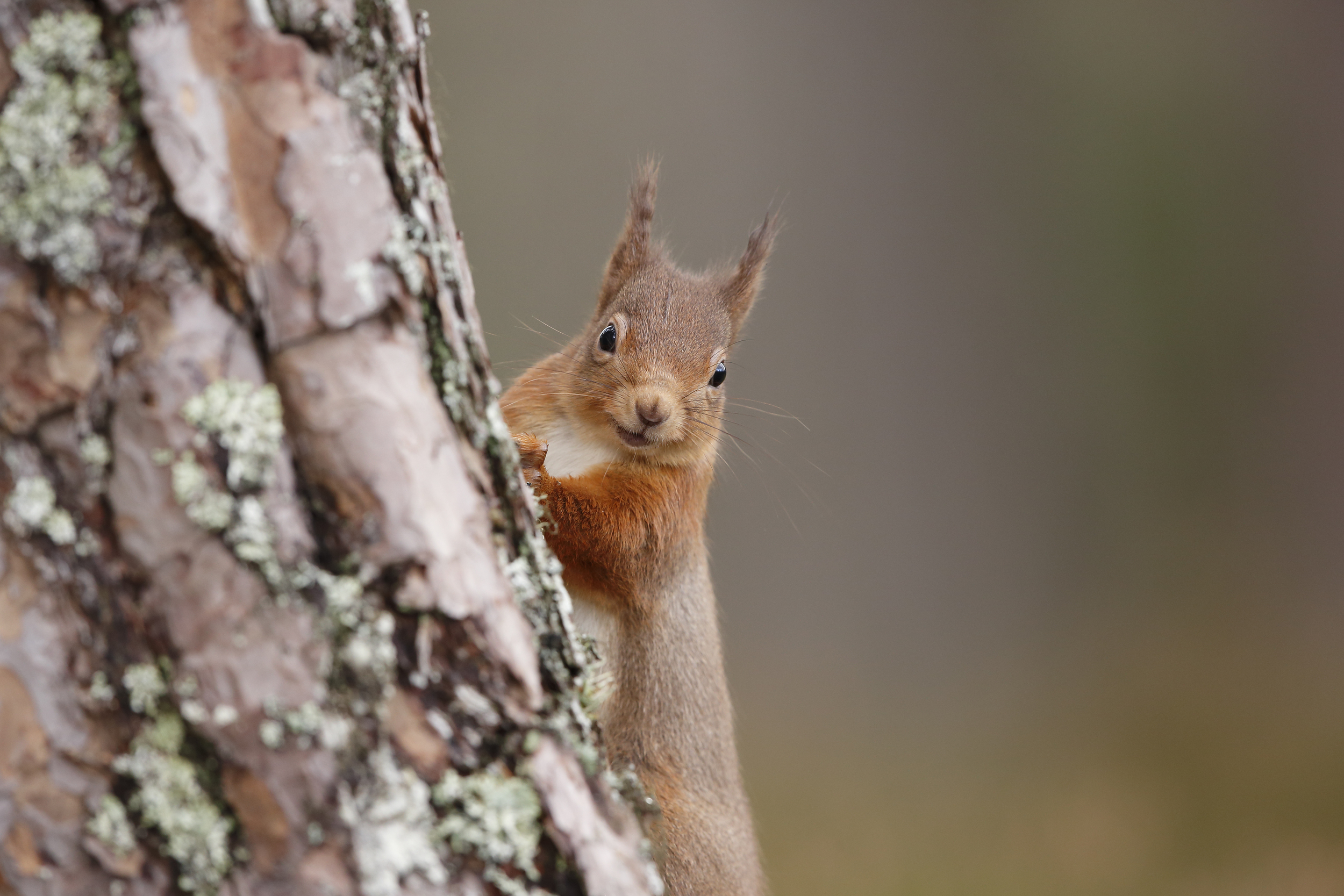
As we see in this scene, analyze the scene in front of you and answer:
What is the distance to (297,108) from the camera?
2.09 feet

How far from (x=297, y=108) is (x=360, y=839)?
18.4 inches

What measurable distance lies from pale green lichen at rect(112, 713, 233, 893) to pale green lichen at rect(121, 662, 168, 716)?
0.02 meters

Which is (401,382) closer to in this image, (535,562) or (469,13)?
(535,562)

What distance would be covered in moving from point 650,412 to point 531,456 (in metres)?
0.34

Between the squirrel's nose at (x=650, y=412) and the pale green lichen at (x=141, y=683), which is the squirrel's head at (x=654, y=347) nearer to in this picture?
the squirrel's nose at (x=650, y=412)

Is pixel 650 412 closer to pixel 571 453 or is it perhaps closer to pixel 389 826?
pixel 571 453

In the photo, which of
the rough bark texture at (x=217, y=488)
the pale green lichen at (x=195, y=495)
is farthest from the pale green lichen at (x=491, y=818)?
the pale green lichen at (x=195, y=495)

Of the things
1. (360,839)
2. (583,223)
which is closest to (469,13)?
(583,223)

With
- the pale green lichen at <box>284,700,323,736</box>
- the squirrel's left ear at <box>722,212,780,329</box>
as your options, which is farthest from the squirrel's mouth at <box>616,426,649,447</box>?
the pale green lichen at <box>284,700,323,736</box>

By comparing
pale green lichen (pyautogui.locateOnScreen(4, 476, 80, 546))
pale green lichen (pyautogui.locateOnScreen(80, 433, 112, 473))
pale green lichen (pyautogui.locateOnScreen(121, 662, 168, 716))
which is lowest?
pale green lichen (pyautogui.locateOnScreen(121, 662, 168, 716))

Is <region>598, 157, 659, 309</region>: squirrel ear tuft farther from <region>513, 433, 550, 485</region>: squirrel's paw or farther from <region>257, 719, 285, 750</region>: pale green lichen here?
<region>257, 719, 285, 750</region>: pale green lichen

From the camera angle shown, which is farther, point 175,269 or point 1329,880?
point 1329,880

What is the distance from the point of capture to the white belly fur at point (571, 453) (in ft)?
5.88

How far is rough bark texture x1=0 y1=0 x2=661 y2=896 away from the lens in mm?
596
